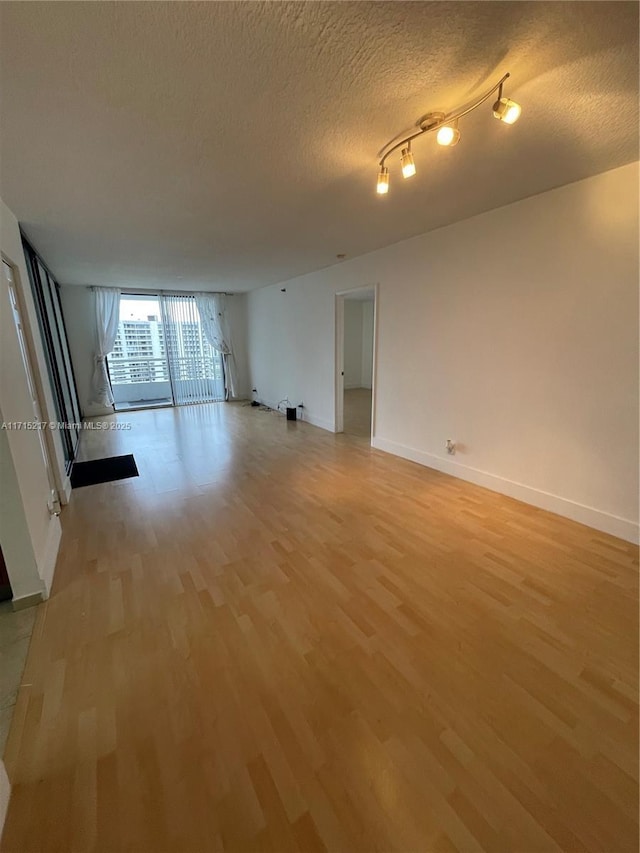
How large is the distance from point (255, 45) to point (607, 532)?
3463 millimetres

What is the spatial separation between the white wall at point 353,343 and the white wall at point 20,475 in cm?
711

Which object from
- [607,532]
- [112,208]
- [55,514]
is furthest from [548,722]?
[112,208]

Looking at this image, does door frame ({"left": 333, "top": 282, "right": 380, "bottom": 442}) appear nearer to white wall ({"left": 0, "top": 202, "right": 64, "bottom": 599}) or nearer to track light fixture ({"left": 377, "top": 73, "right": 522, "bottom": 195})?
track light fixture ({"left": 377, "top": 73, "right": 522, "bottom": 195})

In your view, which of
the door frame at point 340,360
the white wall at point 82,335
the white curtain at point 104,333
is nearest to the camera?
the door frame at point 340,360

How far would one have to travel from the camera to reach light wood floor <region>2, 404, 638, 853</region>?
3.43 ft

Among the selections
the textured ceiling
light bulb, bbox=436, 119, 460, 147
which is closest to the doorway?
the textured ceiling

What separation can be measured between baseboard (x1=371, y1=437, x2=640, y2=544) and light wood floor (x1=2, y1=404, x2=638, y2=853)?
0.12 metres

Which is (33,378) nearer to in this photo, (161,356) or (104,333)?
(104,333)

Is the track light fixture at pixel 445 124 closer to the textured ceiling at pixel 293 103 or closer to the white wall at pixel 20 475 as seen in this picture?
the textured ceiling at pixel 293 103

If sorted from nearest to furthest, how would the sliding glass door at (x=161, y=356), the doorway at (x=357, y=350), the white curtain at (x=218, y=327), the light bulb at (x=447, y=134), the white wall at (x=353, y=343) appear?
the light bulb at (x=447, y=134) < the sliding glass door at (x=161, y=356) < the white curtain at (x=218, y=327) < the doorway at (x=357, y=350) < the white wall at (x=353, y=343)

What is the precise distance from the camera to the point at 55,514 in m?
2.64

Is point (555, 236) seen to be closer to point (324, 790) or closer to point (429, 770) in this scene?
point (429, 770)

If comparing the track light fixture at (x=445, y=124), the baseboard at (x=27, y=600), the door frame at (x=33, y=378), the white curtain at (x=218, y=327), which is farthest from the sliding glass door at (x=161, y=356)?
the track light fixture at (x=445, y=124)

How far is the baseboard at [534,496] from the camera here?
2459 mm
